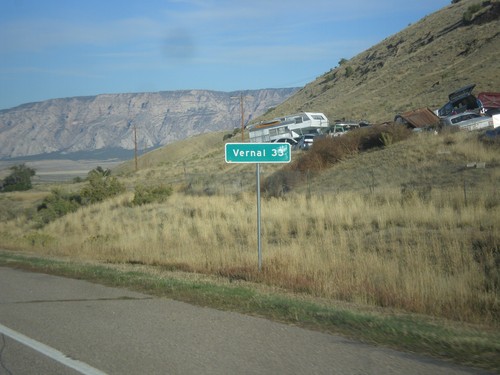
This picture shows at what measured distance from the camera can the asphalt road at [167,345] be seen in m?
6.11

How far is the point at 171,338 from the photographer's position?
7.31 metres

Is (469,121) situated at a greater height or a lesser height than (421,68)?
lesser

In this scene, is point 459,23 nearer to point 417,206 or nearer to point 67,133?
point 417,206

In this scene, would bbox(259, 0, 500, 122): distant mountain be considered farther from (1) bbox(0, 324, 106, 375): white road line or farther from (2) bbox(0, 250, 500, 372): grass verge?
(1) bbox(0, 324, 106, 375): white road line

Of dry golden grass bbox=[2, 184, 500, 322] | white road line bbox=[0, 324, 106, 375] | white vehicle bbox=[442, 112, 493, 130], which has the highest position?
white vehicle bbox=[442, 112, 493, 130]

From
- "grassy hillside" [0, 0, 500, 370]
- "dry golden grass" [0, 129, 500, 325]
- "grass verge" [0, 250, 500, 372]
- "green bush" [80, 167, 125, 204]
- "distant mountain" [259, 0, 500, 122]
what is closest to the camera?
"grass verge" [0, 250, 500, 372]

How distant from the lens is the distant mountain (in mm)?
50797

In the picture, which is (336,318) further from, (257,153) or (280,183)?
(280,183)

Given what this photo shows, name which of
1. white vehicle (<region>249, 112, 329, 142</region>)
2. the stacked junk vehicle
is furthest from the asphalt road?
white vehicle (<region>249, 112, 329, 142</region>)

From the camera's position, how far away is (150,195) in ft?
107

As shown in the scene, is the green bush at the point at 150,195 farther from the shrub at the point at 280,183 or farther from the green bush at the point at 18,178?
the green bush at the point at 18,178

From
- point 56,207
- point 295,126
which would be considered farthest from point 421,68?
point 56,207

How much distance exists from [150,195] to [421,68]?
40.3 m

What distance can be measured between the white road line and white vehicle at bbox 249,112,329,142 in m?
41.1
